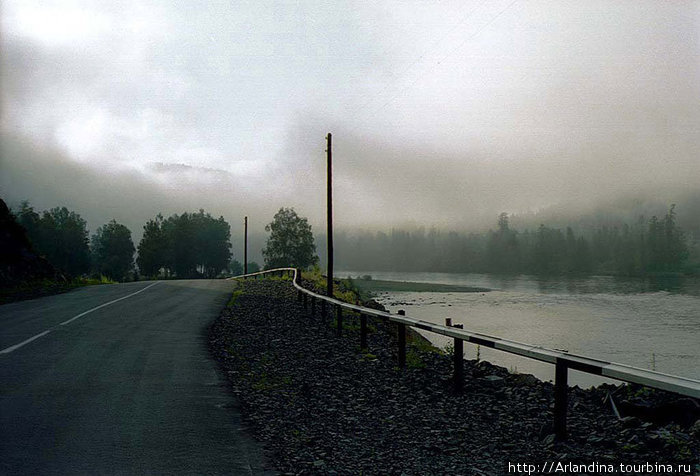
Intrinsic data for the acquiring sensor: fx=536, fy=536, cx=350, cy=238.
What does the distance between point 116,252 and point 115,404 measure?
411 ft

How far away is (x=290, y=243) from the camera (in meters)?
103

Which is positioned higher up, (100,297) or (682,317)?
(100,297)

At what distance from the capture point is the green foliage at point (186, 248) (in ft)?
376

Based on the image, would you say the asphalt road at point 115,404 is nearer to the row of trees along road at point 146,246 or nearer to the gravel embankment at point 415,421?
the gravel embankment at point 415,421

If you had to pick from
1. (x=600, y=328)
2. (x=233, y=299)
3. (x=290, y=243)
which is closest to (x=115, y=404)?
(x=233, y=299)

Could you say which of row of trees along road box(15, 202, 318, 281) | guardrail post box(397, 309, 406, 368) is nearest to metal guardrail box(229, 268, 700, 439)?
guardrail post box(397, 309, 406, 368)

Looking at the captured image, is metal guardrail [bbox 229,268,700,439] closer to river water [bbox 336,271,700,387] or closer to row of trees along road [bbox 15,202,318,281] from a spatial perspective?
river water [bbox 336,271,700,387]

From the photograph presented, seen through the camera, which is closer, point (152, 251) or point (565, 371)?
point (565, 371)

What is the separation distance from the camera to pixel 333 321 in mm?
16266

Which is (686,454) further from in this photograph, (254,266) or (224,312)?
(254,266)

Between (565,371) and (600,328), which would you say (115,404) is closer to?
(565,371)

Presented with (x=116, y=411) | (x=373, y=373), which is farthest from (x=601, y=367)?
(x=116, y=411)

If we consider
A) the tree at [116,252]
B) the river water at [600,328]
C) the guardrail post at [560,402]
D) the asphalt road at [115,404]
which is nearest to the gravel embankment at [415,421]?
the guardrail post at [560,402]

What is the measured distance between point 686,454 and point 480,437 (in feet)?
6.55
